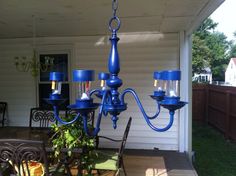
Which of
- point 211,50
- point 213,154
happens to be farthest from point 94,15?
point 211,50

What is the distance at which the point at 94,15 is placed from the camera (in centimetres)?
353

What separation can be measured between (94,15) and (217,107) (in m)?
5.13

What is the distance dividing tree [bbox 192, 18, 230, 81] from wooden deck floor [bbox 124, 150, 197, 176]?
512 inches

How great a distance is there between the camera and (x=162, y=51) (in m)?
4.81

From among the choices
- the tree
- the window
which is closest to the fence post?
the window

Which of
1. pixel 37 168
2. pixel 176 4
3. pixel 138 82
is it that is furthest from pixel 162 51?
pixel 37 168

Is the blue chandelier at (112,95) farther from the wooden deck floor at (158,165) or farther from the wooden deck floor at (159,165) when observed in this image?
the wooden deck floor at (159,165)

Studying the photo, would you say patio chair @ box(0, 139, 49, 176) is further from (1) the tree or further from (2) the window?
(1) the tree

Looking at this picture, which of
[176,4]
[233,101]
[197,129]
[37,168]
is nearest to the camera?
[37,168]

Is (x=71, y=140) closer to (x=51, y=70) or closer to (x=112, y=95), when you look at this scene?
(x=112, y=95)

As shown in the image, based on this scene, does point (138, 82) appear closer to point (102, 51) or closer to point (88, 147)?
point (102, 51)

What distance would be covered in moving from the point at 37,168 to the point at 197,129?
601cm

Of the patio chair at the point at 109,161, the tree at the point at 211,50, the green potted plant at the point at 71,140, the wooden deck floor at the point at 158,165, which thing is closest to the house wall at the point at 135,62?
the wooden deck floor at the point at 158,165

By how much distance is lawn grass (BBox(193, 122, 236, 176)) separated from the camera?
436cm
